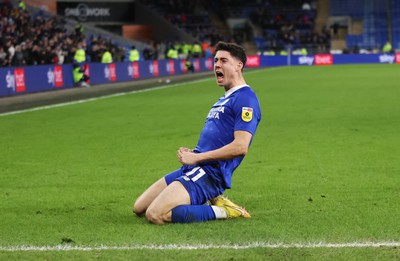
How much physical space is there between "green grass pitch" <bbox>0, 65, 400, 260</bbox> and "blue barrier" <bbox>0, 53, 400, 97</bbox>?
951 centimetres

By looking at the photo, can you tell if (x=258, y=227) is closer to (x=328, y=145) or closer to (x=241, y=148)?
(x=241, y=148)

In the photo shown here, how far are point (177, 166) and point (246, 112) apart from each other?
4.89 m

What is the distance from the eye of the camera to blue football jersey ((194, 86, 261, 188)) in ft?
25.7

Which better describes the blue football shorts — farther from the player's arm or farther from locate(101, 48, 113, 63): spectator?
locate(101, 48, 113, 63): spectator

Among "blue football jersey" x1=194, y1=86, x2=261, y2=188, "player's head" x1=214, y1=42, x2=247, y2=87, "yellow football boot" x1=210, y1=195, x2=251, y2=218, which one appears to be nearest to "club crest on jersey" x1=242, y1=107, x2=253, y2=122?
"blue football jersey" x1=194, y1=86, x2=261, y2=188

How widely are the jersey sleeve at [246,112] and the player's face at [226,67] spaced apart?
0.74 ft

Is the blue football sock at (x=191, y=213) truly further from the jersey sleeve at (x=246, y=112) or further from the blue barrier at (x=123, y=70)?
the blue barrier at (x=123, y=70)

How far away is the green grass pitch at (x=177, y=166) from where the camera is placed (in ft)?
23.4

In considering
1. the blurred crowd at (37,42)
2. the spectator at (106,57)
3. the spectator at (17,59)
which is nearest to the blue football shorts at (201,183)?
the blurred crowd at (37,42)

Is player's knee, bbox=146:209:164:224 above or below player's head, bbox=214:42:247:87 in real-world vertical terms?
below

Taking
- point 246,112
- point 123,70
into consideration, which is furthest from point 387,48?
point 246,112

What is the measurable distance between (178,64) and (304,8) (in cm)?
2865

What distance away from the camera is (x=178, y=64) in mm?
55125

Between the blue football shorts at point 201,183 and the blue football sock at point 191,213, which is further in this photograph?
the blue football shorts at point 201,183
